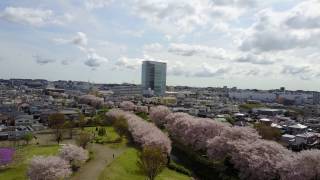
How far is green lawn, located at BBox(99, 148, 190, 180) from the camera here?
3941 cm

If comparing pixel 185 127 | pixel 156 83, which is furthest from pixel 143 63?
pixel 185 127

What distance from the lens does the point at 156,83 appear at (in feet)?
635

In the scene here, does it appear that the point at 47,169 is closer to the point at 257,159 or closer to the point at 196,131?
the point at 257,159

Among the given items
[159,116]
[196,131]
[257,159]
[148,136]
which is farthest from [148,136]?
[159,116]

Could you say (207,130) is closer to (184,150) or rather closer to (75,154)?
(184,150)

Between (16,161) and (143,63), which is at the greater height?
(143,63)

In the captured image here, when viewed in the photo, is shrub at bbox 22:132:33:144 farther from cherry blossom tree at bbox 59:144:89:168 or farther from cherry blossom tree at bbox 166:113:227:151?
cherry blossom tree at bbox 166:113:227:151

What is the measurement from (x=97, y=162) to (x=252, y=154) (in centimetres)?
1936

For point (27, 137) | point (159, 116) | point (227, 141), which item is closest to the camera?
point (227, 141)

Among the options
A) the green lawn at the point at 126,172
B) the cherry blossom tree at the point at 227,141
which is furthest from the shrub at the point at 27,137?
the cherry blossom tree at the point at 227,141

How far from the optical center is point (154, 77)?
191500 mm

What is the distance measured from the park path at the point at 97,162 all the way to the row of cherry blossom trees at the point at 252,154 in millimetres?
11007

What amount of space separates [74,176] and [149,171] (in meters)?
8.42

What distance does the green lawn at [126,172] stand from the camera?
3941 cm
